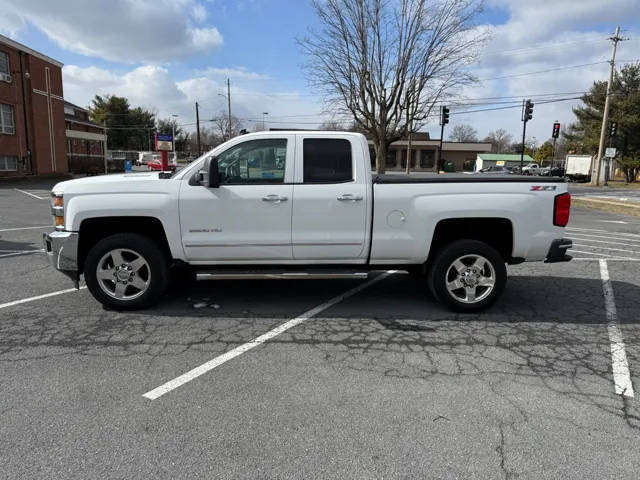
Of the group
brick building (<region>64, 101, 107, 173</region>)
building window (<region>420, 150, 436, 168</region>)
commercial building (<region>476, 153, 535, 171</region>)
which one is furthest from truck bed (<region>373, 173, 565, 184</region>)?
commercial building (<region>476, 153, 535, 171</region>)

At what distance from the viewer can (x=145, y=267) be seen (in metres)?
5.09

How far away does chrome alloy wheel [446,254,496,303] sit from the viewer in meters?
5.08

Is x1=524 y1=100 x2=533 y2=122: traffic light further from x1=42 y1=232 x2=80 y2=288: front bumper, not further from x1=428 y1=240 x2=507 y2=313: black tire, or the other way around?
x1=42 y1=232 x2=80 y2=288: front bumper

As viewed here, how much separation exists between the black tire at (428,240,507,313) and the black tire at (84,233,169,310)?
9.85 feet

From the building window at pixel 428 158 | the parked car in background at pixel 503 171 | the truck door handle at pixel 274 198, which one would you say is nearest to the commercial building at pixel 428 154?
the building window at pixel 428 158

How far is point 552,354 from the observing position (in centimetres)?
414

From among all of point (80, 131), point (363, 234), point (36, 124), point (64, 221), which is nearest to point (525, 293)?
point (363, 234)

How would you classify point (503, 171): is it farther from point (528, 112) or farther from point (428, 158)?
point (428, 158)

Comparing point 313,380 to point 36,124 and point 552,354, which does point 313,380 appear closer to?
point 552,354

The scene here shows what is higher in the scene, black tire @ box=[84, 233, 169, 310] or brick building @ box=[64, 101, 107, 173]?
brick building @ box=[64, 101, 107, 173]

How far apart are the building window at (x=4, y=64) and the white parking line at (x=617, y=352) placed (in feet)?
123

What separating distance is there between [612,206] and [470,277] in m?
17.1

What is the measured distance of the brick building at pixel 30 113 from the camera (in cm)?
3133

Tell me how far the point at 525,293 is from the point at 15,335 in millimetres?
5941
